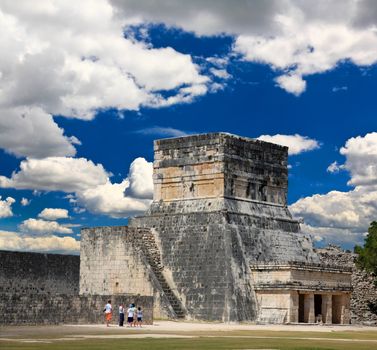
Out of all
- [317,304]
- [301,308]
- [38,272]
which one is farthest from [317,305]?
[38,272]

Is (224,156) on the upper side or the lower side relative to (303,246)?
upper

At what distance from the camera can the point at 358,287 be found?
42656 millimetres

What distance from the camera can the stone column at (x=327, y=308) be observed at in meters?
33.9

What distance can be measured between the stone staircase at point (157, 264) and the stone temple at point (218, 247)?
0.05 metres

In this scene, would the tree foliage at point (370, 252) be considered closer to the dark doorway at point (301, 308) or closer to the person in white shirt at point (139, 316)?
the dark doorway at point (301, 308)

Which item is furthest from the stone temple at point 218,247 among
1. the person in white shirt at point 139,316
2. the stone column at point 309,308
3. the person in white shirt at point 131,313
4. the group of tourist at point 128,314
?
the person in white shirt at point 131,313

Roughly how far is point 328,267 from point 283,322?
3555 mm

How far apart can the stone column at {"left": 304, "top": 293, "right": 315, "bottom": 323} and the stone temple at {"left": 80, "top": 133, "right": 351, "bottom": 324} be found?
0.04 metres

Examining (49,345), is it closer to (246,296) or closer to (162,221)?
(246,296)

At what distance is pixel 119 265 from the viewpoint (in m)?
35.4

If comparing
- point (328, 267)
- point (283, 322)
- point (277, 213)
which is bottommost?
point (283, 322)

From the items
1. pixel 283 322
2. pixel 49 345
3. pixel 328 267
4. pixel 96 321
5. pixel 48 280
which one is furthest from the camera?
pixel 48 280

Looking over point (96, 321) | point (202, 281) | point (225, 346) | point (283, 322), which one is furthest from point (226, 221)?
point (225, 346)

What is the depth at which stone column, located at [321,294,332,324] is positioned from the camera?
33906mm
